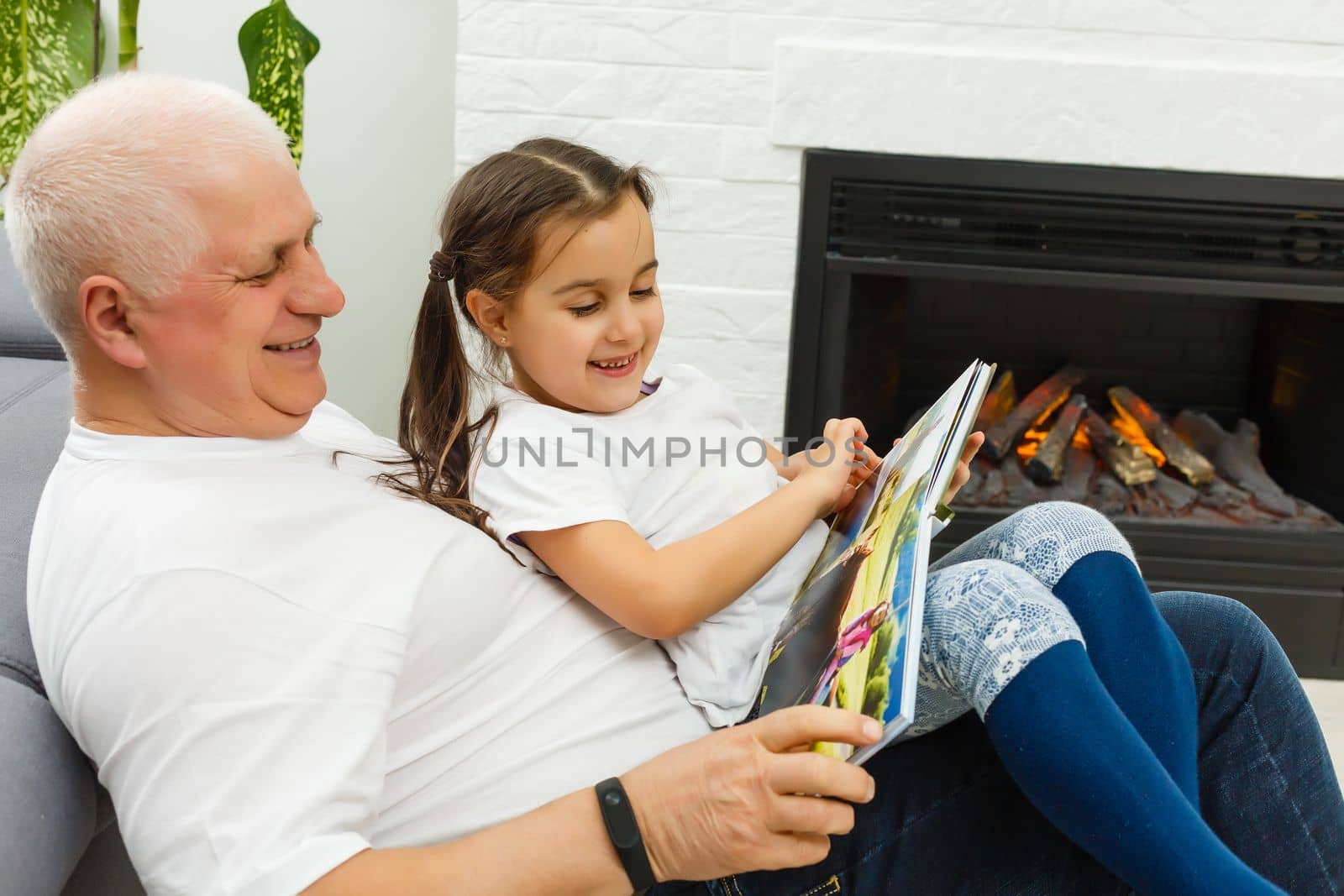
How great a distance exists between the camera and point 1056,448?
2.18 metres

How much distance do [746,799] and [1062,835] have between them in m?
0.35

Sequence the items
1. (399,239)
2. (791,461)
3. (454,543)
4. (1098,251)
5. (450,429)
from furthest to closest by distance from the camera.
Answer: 1. (399,239)
2. (1098,251)
3. (791,461)
4. (450,429)
5. (454,543)

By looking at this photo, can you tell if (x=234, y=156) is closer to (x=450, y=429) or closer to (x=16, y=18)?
(x=450, y=429)

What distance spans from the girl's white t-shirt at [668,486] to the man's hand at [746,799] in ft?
0.67

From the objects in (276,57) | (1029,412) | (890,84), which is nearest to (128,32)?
(276,57)

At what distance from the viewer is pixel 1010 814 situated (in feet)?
3.06

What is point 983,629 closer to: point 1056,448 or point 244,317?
point 244,317

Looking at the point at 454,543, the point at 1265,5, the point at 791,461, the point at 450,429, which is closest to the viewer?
the point at 454,543

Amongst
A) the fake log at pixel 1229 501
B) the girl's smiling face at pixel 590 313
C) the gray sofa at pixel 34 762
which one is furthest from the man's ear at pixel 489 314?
the fake log at pixel 1229 501

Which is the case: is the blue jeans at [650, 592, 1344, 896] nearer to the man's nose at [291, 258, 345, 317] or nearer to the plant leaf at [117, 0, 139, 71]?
the man's nose at [291, 258, 345, 317]

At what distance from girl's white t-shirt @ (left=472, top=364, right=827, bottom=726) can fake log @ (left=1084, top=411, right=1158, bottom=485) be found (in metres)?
1.25

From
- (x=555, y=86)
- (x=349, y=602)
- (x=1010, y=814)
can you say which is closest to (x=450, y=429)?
(x=349, y=602)

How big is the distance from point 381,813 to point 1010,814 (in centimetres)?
51

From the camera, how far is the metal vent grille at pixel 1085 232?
6.19 feet
